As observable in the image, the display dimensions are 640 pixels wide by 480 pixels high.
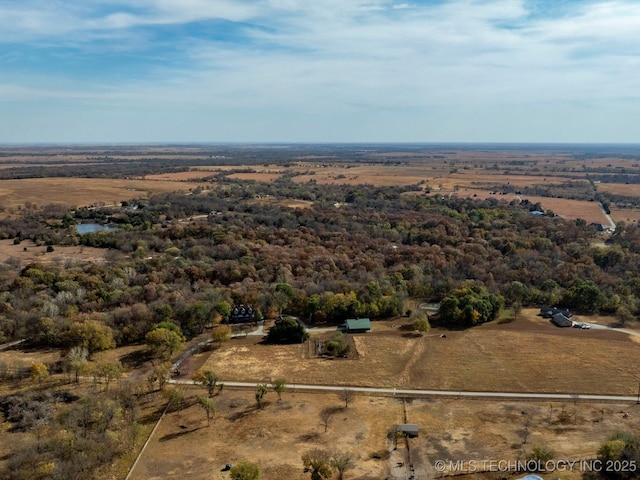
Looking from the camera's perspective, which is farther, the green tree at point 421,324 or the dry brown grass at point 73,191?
the dry brown grass at point 73,191

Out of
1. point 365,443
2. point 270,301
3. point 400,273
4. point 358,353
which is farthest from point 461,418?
point 400,273

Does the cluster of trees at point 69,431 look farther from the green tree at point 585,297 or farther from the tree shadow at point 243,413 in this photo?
the green tree at point 585,297

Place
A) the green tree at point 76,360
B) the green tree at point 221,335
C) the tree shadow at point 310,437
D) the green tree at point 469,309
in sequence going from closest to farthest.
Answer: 1. the tree shadow at point 310,437
2. the green tree at point 76,360
3. the green tree at point 221,335
4. the green tree at point 469,309

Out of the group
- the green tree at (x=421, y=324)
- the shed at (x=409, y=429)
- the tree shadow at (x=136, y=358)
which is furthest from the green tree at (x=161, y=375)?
the green tree at (x=421, y=324)

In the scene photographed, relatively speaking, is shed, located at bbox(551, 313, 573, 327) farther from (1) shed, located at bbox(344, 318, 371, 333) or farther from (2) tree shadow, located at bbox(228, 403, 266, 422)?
(2) tree shadow, located at bbox(228, 403, 266, 422)

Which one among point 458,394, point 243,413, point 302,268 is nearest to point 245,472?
point 243,413

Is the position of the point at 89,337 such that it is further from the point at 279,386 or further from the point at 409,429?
the point at 409,429
